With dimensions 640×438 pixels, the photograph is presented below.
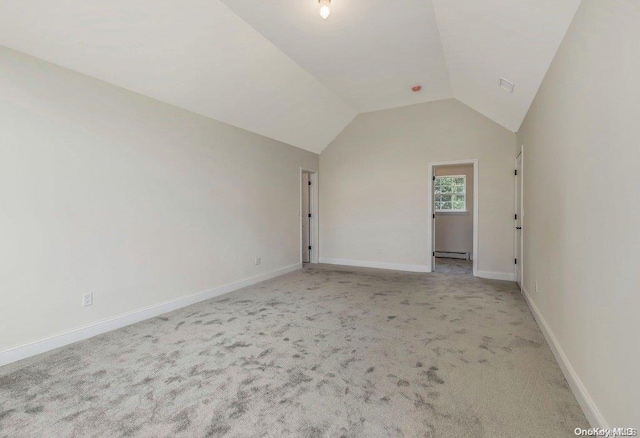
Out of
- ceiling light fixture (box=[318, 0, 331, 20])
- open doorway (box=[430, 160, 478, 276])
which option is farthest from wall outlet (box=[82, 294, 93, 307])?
open doorway (box=[430, 160, 478, 276])

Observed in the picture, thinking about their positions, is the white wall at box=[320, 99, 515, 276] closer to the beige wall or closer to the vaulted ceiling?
the vaulted ceiling

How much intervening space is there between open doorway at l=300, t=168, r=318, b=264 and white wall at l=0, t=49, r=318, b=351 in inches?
88.4

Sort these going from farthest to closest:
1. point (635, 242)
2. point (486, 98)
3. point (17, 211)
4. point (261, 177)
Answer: point (261, 177) < point (486, 98) < point (17, 211) < point (635, 242)

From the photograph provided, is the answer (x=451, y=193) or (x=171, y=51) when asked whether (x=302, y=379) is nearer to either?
(x=171, y=51)

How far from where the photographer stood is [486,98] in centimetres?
425

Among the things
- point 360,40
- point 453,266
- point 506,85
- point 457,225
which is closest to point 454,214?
point 457,225

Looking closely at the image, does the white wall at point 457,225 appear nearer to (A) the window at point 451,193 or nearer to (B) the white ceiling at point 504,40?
(A) the window at point 451,193

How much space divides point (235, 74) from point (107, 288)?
8.82 ft

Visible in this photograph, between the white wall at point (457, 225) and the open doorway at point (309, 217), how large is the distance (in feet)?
9.65

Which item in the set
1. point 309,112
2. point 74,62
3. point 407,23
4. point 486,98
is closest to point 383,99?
point 309,112

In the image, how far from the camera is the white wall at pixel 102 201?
2455 mm

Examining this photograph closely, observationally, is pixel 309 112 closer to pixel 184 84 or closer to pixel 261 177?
pixel 261 177

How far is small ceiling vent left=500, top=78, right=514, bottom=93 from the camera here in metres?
3.29

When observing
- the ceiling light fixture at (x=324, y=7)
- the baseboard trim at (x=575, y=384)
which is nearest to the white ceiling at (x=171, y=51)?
the ceiling light fixture at (x=324, y=7)
